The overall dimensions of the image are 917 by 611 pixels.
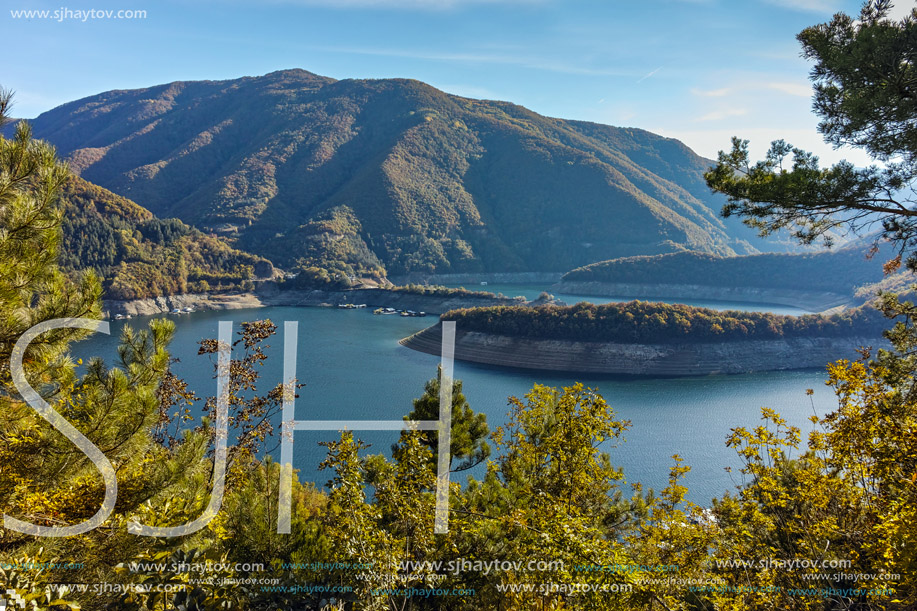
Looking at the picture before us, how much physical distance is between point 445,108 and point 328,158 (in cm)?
5789

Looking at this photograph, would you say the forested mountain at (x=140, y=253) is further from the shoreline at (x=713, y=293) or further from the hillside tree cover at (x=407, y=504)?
the hillside tree cover at (x=407, y=504)

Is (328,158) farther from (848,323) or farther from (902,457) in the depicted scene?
(902,457)

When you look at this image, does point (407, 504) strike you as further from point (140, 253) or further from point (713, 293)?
point (713, 293)

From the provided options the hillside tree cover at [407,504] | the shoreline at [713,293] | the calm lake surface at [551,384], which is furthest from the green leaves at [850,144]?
the shoreline at [713,293]

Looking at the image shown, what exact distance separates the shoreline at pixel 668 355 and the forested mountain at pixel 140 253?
193 ft

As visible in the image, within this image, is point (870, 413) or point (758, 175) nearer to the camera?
point (870, 413)

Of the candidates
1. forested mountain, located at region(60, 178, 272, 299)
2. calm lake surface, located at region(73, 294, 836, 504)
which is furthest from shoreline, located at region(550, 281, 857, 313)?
forested mountain, located at region(60, 178, 272, 299)

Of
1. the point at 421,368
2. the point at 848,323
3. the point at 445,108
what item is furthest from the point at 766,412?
the point at 445,108

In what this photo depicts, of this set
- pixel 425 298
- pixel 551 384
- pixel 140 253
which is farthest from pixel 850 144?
pixel 140 253

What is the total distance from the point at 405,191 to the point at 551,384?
111203mm

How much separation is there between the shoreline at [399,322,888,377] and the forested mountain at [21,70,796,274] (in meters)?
65.2

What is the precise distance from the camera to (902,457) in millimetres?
3926

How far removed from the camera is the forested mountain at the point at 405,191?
412 ft

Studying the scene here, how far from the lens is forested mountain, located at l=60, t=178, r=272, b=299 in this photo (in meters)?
76.7
